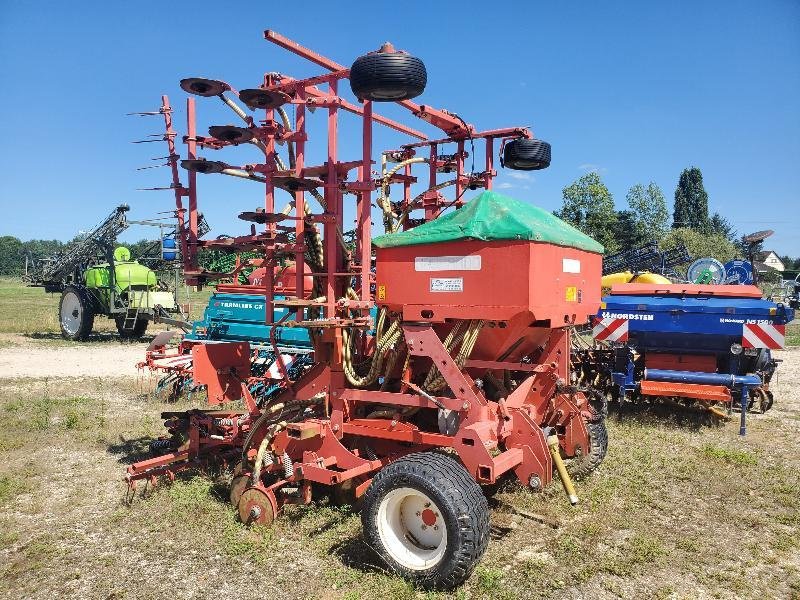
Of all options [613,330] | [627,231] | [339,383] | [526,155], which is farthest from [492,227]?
[627,231]

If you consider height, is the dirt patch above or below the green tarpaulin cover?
below

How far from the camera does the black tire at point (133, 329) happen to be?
17578mm

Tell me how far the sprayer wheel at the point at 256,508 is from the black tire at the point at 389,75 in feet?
10.0

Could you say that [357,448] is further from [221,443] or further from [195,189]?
[195,189]

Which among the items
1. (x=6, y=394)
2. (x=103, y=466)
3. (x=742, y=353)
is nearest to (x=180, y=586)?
(x=103, y=466)

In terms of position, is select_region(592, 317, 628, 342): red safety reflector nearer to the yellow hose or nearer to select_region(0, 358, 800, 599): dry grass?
select_region(0, 358, 800, 599): dry grass

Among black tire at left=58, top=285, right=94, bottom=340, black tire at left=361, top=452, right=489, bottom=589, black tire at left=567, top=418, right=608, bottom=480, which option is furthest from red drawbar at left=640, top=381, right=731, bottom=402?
black tire at left=58, top=285, right=94, bottom=340

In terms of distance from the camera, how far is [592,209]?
4125cm

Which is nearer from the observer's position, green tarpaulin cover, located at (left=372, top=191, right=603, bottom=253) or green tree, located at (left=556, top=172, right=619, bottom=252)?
green tarpaulin cover, located at (left=372, top=191, right=603, bottom=253)

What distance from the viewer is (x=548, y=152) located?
6.42 m

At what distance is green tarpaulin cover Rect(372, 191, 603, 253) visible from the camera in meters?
4.17

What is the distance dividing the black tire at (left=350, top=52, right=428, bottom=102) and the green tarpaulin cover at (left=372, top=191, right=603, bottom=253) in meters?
0.95

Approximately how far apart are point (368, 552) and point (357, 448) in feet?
3.26

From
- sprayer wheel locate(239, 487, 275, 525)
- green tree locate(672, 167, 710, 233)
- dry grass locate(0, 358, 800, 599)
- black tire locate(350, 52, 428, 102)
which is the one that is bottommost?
dry grass locate(0, 358, 800, 599)
